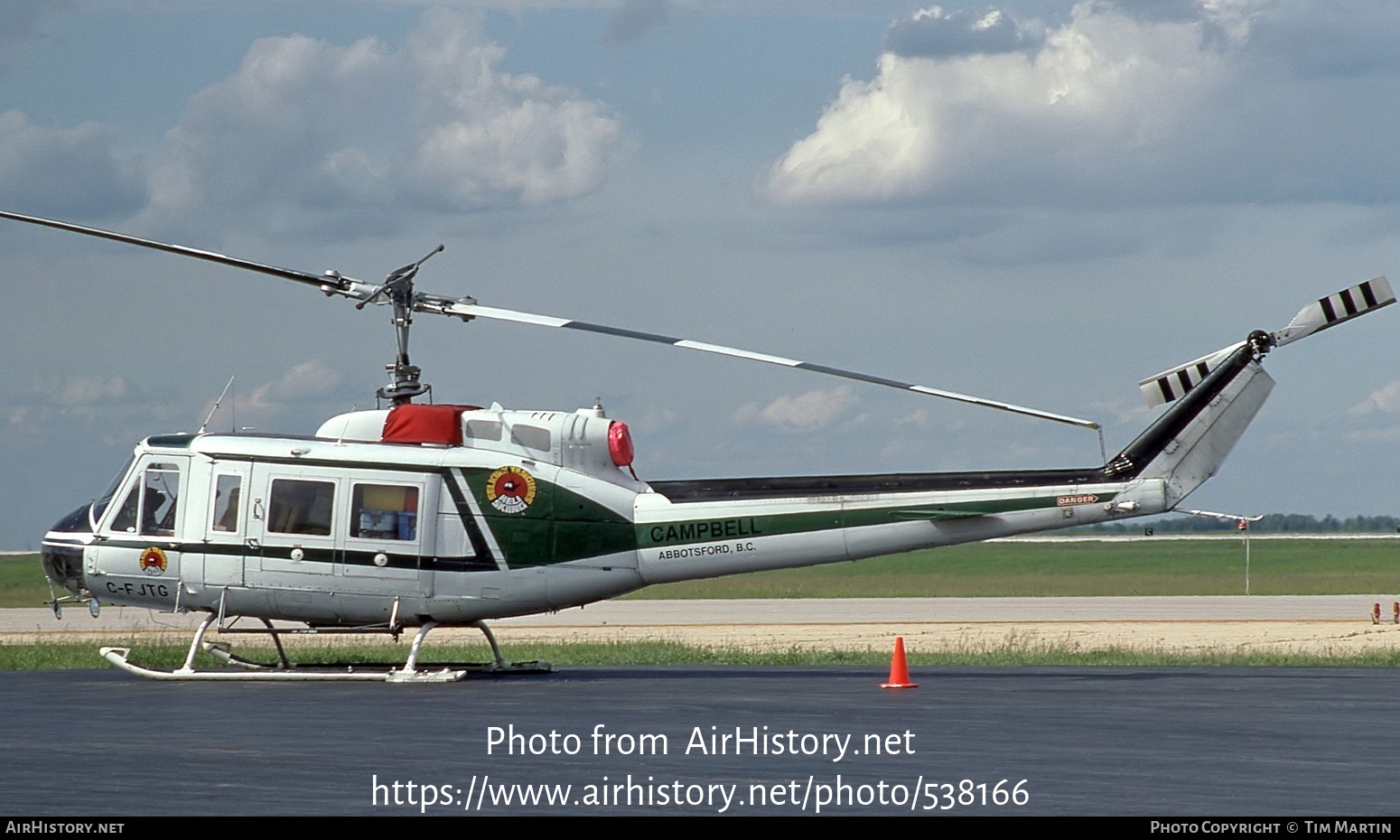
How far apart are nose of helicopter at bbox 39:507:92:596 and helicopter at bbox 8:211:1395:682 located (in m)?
0.05

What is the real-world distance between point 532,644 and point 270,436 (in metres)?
13.6

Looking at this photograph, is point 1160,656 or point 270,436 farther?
point 1160,656

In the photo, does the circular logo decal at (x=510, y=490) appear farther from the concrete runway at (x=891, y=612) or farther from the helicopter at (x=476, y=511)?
the concrete runway at (x=891, y=612)

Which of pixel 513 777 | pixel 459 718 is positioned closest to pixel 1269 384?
pixel 459 718

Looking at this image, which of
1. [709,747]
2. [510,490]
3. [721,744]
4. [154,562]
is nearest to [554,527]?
[510,490]

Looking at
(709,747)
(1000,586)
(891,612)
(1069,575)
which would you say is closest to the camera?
(709,747)

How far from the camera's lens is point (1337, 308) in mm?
20047

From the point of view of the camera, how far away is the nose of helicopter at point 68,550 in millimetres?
23031

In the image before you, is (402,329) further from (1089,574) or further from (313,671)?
(1089,574)

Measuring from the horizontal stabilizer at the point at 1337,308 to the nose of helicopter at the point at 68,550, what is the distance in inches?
667

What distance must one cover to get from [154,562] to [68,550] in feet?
5.04

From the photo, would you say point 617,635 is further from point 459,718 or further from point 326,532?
point 459,718

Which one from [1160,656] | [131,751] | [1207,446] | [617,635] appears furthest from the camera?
[617,635]

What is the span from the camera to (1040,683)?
2162 cm
